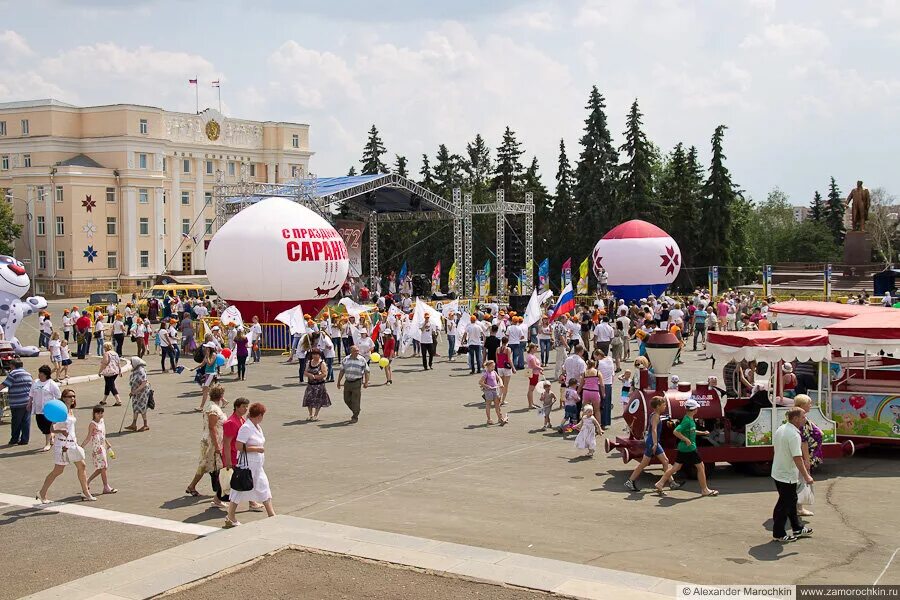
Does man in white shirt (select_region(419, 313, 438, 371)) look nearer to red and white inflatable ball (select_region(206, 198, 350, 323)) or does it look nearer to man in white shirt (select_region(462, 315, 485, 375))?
man in white shirt (select_region(462, 315, 485, 375))

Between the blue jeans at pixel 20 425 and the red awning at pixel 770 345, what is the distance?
37.1 ft

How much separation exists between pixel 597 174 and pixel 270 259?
3526 cm

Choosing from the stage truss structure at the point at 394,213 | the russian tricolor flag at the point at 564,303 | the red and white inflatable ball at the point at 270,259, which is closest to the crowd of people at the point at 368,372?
the russian tricolor flag at the point at 564,303

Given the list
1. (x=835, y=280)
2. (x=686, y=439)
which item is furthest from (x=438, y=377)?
(x=835, y=280)

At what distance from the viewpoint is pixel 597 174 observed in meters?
63.9

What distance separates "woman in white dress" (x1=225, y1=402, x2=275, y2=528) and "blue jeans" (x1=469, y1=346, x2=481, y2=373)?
14.5 meters

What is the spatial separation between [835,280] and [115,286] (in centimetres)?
4860

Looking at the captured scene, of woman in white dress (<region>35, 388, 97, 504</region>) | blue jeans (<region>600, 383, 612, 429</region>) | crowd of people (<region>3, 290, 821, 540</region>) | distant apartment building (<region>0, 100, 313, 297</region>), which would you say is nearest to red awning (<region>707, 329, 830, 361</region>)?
crowd of people (<region>3, 290, 821, 540</region>)

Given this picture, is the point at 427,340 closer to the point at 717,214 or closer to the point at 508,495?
the point at 508,495

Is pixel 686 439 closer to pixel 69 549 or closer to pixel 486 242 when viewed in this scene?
pixel 69 549

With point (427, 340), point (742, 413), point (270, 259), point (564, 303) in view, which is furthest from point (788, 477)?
point (270, 259)

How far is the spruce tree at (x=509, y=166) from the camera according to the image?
237 ft

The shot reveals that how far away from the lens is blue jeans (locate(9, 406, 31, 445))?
16906 mm

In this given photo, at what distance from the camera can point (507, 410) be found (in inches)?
784
